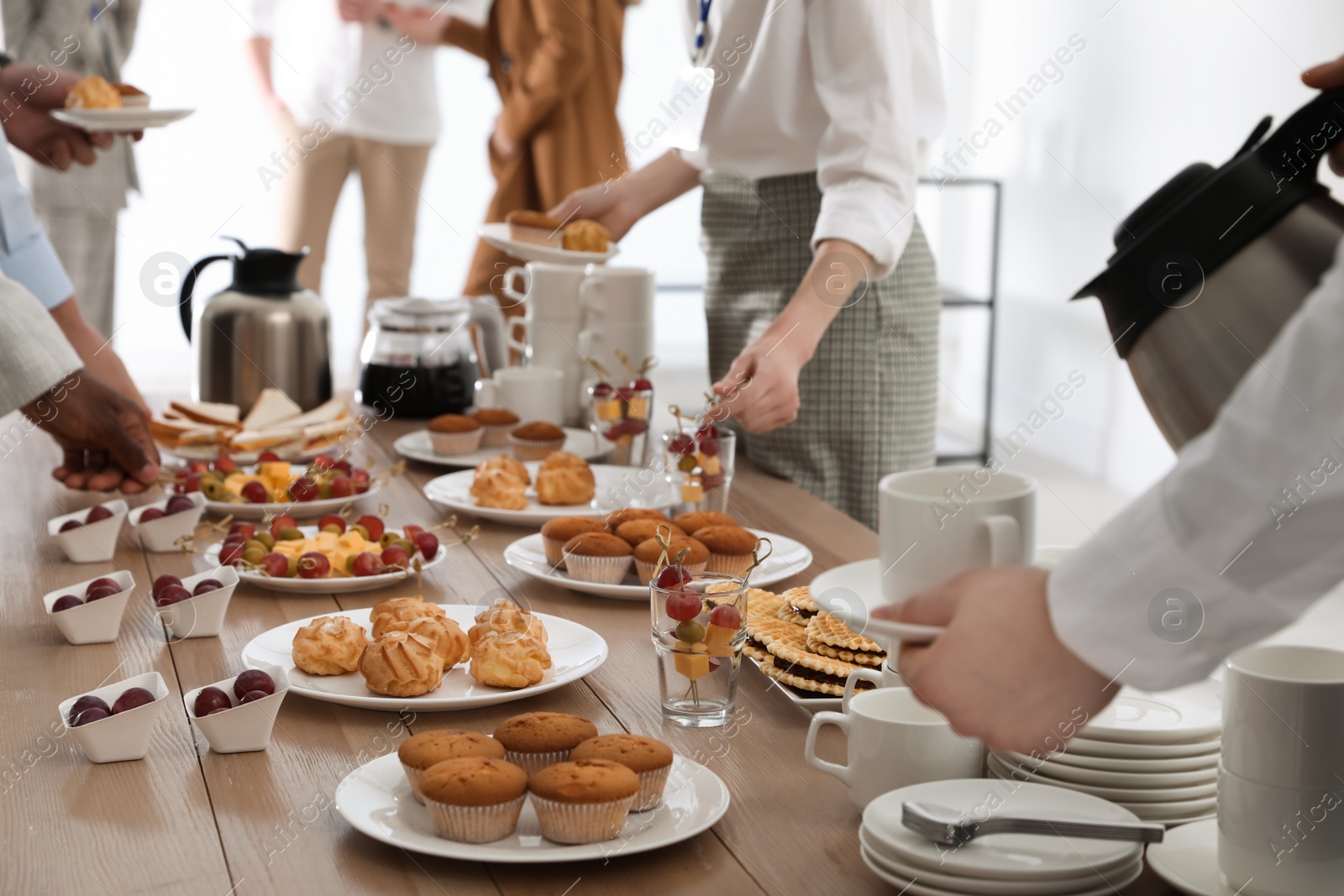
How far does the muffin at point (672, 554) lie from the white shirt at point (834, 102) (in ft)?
1.72

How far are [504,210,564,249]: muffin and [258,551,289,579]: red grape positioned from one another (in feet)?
2.89

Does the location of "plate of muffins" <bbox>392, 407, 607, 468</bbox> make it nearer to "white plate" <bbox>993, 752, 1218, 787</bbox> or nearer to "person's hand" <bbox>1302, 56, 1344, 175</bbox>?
"white plate" <bbox>993, 752, 1218, 787</bbox>

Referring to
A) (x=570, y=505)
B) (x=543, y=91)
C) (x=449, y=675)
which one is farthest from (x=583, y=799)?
(x=543, y=91)

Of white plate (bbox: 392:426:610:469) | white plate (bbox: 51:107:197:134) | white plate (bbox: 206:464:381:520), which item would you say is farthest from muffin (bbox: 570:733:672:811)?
white plate (bbox: 51:107:197:134)

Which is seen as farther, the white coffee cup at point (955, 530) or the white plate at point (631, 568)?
the white plate at point (631, 568)

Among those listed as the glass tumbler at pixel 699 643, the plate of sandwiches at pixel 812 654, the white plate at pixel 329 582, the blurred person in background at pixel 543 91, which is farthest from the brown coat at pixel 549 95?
the glass tumbler at pixel 699 643

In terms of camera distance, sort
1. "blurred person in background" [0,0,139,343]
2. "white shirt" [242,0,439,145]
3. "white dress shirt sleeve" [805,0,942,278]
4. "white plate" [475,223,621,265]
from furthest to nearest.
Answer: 1. "white shirt" [242,0,439,145]
2. "blurred person in background" [0,0,139,343]
3. "white plate" [475,223,621,265]
4. "white dress shirt sleeve" [805,0,942,278]

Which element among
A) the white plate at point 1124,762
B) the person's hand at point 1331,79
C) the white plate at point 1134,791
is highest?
the person's hand at point 1331,79

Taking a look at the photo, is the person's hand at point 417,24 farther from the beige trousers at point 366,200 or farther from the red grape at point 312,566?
the red grape at point 312,566

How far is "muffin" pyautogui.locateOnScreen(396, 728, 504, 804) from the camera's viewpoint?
81 centimetres

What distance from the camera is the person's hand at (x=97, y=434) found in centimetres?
150

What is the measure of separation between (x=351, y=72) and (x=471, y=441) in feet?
7.96

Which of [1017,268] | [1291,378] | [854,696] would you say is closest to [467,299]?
[854,696]

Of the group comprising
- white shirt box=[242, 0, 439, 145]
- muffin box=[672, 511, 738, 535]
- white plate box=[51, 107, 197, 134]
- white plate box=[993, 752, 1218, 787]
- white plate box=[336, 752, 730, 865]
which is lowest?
white plate box=[336, 752, 730, 865]
